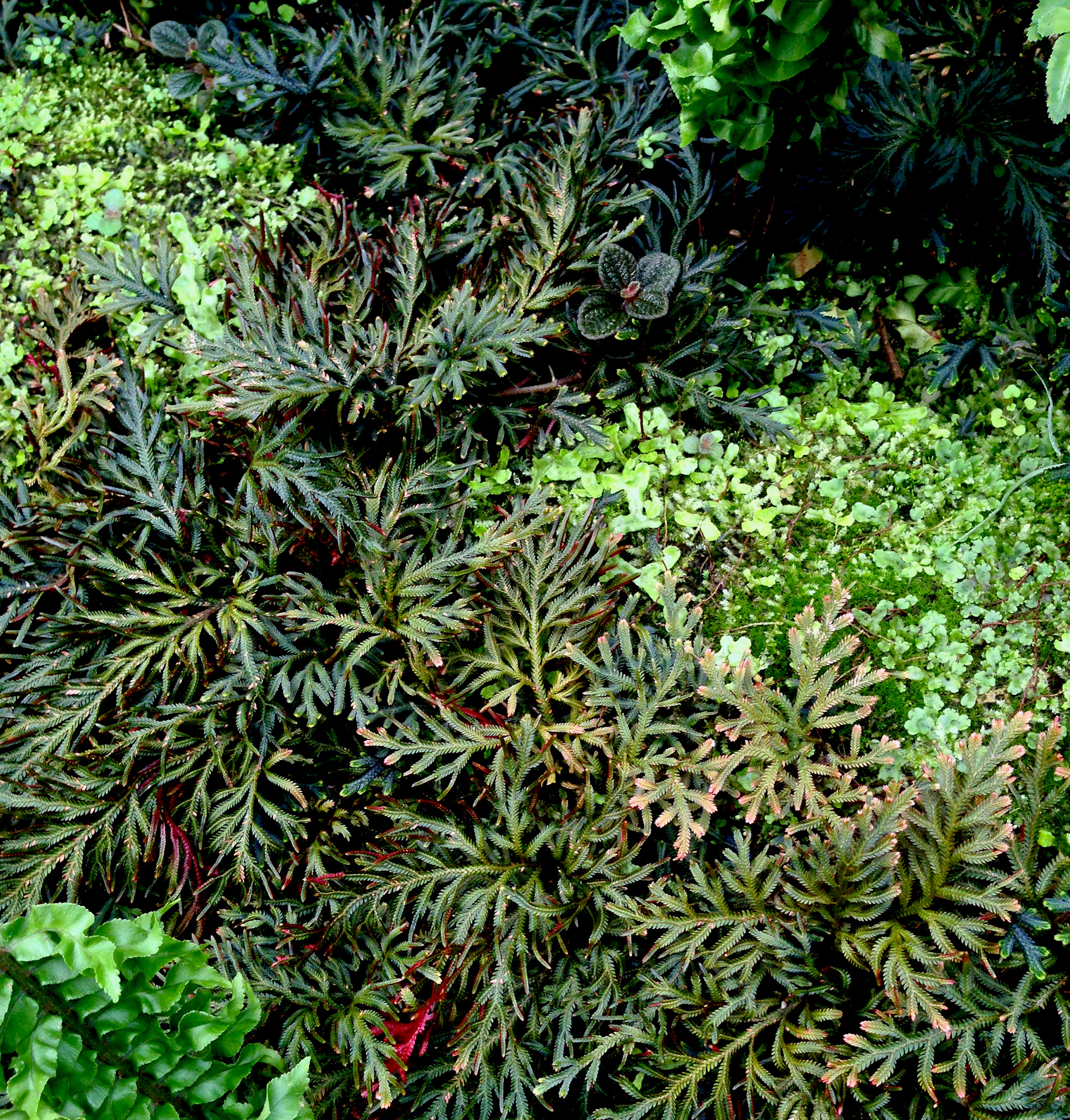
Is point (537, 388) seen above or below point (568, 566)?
above

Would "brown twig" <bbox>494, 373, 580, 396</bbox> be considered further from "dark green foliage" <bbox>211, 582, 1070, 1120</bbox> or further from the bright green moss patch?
"dark green foliage" <bbox>211, 582, 1070, 1120</bbox>

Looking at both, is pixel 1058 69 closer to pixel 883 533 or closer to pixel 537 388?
Answer: pixel 883 533

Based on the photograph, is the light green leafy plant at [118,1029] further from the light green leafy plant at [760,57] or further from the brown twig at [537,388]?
the light green leafy plant at [760,57]

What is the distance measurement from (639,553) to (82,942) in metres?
1.95

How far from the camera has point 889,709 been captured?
9.17 feet

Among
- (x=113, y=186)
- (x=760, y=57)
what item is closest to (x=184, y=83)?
(x=113, y=186)

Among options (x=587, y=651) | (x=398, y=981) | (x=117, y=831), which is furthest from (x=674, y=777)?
(x=117, y=831)

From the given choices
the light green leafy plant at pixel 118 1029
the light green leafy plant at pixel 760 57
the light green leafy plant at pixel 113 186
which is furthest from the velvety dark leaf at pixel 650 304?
the light green leafy plant at pixel 118 1029

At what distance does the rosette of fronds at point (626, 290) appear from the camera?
2945 millimetres

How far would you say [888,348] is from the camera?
133 inches

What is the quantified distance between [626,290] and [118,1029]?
247cm

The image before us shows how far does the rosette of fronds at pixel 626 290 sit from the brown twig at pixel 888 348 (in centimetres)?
92

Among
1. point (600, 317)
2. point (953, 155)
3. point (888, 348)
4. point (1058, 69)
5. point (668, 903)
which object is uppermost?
point (1058, 69)

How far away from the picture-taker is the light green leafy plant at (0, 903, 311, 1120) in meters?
1.65
